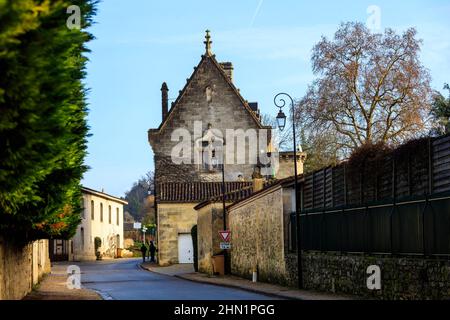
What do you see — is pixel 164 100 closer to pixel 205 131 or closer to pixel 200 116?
pixel 200 116

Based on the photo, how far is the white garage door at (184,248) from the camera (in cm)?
5481

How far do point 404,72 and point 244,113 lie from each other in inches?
521

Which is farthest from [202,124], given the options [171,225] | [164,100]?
[171,225]

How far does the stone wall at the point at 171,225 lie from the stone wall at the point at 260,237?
1364 cm

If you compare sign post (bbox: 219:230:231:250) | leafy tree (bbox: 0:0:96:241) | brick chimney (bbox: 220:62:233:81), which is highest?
brick chimney (bbox: 220:62:233:81)

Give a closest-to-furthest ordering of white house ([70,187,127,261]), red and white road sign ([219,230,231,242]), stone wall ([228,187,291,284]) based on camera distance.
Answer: stone wall ([228,187,291,284]) → red and white road sign ([219,230,231,242]) → white house ([70,187,127,261])

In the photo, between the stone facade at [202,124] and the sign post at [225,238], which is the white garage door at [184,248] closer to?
the stone facade at [202,124]

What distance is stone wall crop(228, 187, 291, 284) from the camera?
30.0 meters

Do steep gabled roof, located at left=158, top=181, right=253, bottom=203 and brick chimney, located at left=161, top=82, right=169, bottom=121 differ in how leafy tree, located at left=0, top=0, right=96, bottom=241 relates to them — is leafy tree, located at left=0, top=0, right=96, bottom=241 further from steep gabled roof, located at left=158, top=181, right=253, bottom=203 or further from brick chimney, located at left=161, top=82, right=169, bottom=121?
brick chimney, located at left=161, top=82, right=169, bottom=121

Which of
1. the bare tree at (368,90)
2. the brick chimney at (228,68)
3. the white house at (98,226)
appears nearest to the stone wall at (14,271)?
the bare tree at (368,90)

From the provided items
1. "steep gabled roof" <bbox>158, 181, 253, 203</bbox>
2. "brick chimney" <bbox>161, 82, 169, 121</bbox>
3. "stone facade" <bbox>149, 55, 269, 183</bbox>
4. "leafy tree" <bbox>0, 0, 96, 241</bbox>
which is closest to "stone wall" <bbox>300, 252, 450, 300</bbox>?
"leafy tree" <bbox>0, 0, 96, 241</bbox>

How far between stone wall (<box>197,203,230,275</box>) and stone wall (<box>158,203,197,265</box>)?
345 inches

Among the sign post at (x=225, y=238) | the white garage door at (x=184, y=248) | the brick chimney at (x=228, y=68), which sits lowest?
the white garage door at (x=184, y=248)
